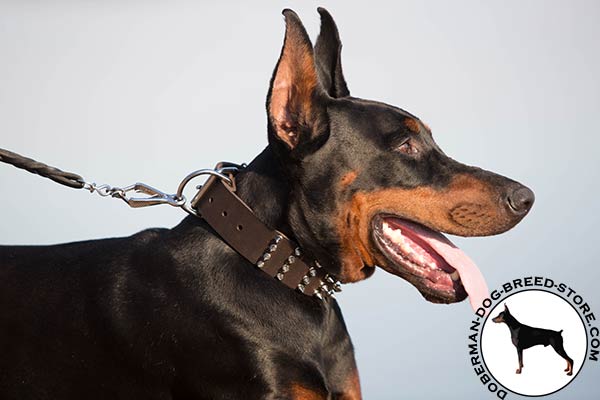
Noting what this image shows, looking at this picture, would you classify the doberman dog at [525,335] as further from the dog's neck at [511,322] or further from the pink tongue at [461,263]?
the pink tongue at [461,263]

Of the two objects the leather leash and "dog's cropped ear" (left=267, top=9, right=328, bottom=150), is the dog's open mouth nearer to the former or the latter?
the leather leash

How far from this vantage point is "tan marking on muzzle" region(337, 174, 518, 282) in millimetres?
3223

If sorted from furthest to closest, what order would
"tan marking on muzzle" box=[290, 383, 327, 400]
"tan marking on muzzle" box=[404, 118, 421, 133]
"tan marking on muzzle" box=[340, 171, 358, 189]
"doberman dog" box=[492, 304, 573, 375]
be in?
"doberman dog" box=[492, 304, 573, 375] < "tan marking on muzzle" box=[404, 118, 421, 133] < "tan marking on muzzle" box=[340, 171, 358, 189] < "tan marking on muzzle" box=[290, 383, 327, 400]

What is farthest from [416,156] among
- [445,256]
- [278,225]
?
[278,225]

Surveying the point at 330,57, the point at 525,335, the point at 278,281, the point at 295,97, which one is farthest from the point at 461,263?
the point at 525,335

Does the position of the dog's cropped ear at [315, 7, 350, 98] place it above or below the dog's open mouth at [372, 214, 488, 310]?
above

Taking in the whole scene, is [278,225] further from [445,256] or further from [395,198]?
[445,256]

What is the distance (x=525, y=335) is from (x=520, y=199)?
4.94 feet

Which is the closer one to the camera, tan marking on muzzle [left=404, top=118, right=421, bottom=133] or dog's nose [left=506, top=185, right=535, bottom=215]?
dog's nose [left=506, top=185, right=535, bottom=215]

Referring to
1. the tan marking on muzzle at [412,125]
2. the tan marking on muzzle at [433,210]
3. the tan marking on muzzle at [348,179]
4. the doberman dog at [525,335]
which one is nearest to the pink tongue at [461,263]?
the tan marking on muzzle at [433,210]

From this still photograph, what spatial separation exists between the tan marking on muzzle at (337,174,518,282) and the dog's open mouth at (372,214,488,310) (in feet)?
0.18

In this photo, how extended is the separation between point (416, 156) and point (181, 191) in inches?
39.0

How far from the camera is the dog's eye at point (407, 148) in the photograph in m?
3.36

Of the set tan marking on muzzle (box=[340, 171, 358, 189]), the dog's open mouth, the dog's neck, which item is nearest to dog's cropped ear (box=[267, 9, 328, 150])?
tan marking on muzzle (box=[340, 171, 358, 189])
